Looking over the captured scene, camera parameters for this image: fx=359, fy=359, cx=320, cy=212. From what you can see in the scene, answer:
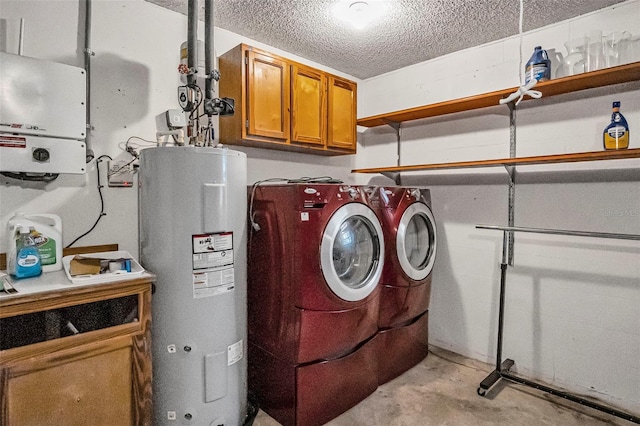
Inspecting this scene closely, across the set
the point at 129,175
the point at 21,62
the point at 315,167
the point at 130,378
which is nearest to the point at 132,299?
the point at 130,378

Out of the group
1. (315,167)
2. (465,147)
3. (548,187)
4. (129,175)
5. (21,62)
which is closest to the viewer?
(21,62)

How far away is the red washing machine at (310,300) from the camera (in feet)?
6.22

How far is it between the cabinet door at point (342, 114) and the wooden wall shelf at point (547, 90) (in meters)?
0.14

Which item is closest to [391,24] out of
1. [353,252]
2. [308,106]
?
[308,106]

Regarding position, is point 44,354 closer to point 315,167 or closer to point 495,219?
point 315,167

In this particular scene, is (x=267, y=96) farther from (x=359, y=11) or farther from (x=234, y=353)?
(x=234, y=353)

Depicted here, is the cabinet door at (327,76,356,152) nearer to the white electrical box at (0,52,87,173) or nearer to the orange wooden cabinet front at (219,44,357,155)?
the orange wooden cabinet front at (219,44,357,155)

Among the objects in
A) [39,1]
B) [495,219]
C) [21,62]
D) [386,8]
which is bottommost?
[495,219]

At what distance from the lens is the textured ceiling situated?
84.9 inches

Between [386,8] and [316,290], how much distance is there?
5.67 feet

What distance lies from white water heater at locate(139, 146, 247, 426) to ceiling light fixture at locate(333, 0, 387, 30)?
1.16m

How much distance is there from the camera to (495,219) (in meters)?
2.69

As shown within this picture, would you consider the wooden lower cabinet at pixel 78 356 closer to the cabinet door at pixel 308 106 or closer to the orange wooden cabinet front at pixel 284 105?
the orange wooden cabinet front at pixel 284 105

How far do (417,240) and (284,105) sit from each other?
141 centimetres
